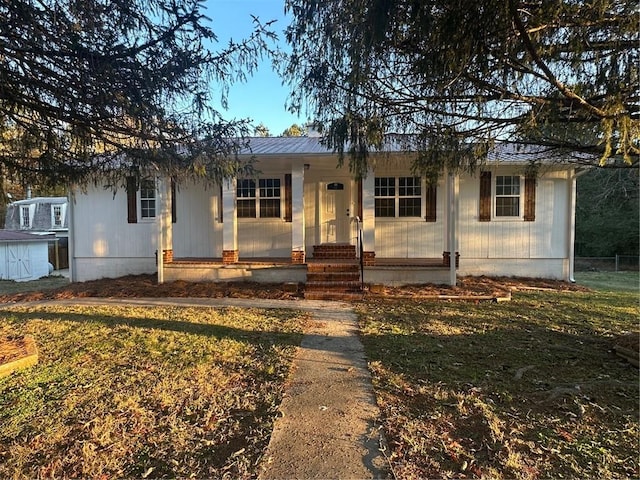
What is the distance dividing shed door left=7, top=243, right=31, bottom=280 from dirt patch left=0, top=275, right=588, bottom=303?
11.0 meters

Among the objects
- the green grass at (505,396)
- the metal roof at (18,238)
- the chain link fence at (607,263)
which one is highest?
the metal roof at (18,238)

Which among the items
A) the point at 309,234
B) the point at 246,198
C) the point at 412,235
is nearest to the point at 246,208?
the point at 246,198

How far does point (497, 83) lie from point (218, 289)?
722 cm

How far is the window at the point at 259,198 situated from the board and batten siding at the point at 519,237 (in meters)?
5.21

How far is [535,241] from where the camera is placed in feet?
34.7

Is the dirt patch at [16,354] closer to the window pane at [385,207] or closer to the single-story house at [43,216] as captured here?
the window pane at [385,207]

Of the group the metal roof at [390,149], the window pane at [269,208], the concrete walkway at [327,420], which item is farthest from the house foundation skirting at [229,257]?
the concrete walkway at [327,420]

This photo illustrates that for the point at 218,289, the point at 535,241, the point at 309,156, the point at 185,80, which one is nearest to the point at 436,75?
the point at 185,80

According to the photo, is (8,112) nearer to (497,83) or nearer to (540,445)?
(497,83)

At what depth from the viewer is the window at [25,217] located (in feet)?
89.6

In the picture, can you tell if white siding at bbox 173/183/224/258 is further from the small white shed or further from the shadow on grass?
the small white shed

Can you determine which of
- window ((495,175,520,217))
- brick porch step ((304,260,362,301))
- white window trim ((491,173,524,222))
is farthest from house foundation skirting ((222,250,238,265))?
window ((495,175,520,217))

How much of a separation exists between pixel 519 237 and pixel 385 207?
376 centimetres

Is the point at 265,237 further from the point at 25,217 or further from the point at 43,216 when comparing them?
the point at 25,217
